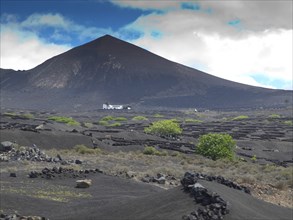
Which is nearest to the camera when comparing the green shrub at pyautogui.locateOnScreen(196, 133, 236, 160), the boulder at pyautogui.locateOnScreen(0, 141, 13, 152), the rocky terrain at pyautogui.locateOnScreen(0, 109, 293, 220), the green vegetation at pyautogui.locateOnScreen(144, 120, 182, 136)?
the rocky terrain at pyautogui.locateOnScreen(0, 109, 293, 220)

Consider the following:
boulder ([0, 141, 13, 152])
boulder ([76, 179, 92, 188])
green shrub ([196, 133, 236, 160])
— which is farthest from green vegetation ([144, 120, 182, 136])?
boulder ([76, 179, 92, 188])

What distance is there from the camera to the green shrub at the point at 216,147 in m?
48.1

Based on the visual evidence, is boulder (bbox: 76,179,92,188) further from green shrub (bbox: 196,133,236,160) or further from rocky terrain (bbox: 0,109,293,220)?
green shrub (bbox: 196,133,236,160)

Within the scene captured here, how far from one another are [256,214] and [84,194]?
1046cm

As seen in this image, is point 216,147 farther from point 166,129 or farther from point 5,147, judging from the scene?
point 166,129

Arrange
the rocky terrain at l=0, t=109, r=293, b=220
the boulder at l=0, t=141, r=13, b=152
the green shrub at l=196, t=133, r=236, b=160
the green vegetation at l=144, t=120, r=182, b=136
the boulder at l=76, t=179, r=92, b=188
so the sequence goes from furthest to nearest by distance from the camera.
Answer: the green vegetation at l=144, t=120, r=182, b=136 < the green shrub at l=196, t=133, r=236, b=160 < the boulder at l=0, t=141, r=13, b=152 < the boulder at l=76, t=179, r=92, b=188 < the rocky terrain at l=0, t=109, r=293, b=220

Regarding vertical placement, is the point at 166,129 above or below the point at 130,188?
above

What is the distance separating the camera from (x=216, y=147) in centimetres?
4853

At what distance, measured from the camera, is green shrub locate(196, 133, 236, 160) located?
48.1 m

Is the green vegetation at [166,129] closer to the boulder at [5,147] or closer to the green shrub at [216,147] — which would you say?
the green shrub at [216,147]

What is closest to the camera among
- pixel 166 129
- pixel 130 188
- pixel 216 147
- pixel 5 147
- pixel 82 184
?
pixel 82 184

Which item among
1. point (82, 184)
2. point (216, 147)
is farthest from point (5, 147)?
point (216, 147)

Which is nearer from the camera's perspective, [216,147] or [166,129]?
[216,147]

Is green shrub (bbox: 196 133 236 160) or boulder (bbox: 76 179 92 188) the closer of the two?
boulder (bbox: 76 179 92 188)
